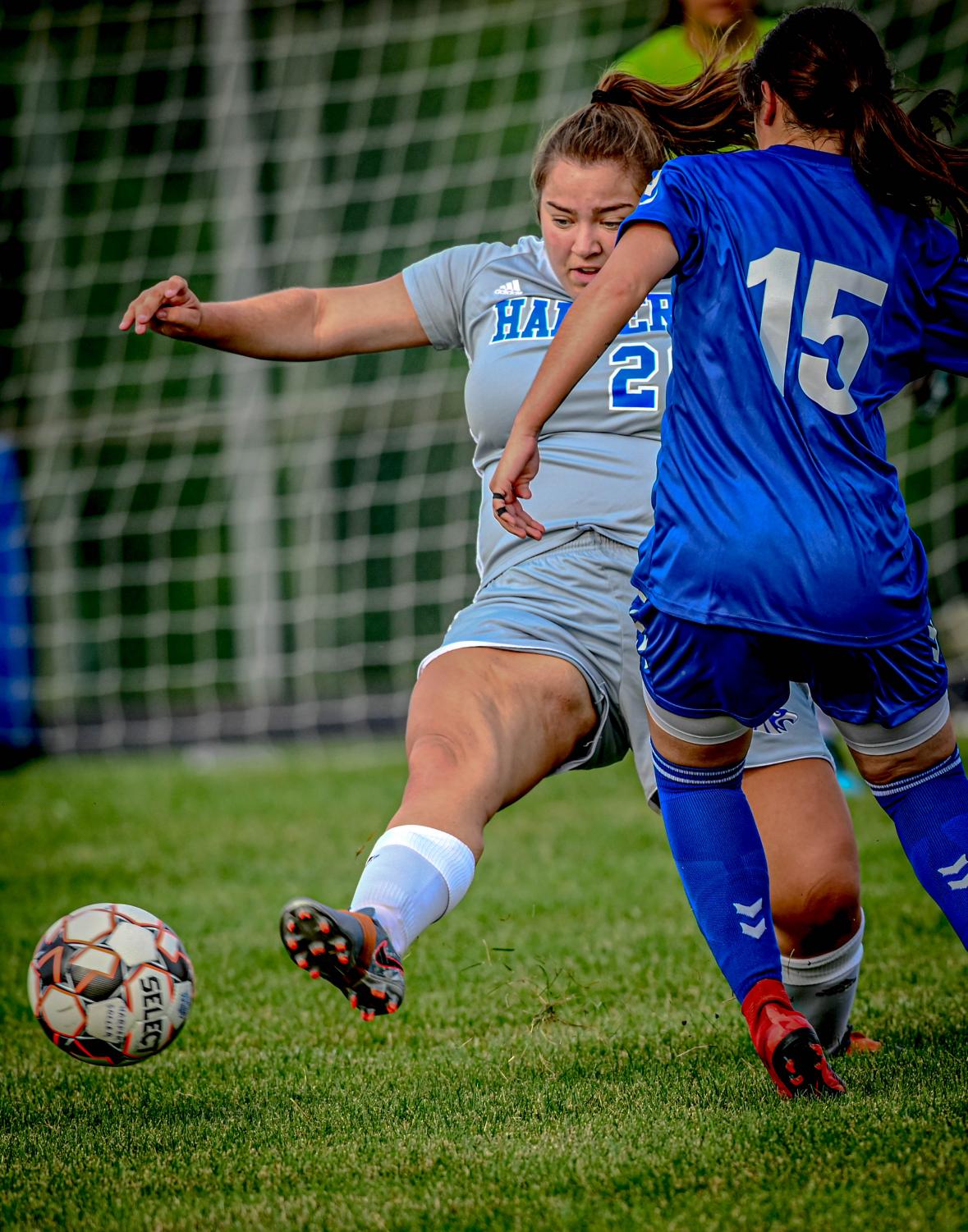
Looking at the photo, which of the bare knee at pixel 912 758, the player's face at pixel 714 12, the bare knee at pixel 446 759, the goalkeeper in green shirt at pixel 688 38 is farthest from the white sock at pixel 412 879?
the player's face at pixel 714 12

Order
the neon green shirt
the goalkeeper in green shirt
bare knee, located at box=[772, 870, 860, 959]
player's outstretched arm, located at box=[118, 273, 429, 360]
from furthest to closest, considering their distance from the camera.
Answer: the neon green shirt
the goalkeeper in green shirt
player's outstretched arm, located at box=[118, 273, 429, 360]
bare knee, located at box=[772, 870, 860, 959]

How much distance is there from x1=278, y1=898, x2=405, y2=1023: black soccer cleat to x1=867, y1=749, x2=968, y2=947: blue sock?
839mm

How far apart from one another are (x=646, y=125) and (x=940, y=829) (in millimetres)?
1439

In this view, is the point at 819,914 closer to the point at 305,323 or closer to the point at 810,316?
the point at 810,316

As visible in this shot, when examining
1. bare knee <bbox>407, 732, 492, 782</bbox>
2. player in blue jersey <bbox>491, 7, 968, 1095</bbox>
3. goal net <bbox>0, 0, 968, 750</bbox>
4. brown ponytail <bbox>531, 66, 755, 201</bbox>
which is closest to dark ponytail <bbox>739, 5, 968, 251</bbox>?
player in blue jersey <bbox>491, 7, 968, 1095</bbox>

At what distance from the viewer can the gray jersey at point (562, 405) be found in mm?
3018

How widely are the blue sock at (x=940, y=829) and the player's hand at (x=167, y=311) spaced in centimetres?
154

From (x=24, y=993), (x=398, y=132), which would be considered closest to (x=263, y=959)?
(x=24, y=993)

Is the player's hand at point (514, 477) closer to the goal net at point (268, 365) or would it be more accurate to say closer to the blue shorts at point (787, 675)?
the blue shorts at point (787, 675)

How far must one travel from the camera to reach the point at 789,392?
7.47ft

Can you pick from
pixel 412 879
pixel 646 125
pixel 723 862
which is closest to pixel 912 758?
pixel 723 862

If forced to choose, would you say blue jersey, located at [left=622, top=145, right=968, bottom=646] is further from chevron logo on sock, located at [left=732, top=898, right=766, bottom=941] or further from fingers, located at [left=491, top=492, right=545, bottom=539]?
chevron logo on sock, located at [left=732, top=898, right=766, bottom=941]

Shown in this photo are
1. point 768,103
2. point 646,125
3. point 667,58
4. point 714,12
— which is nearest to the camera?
point 768,103

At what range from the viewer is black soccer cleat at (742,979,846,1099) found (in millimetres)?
2408
